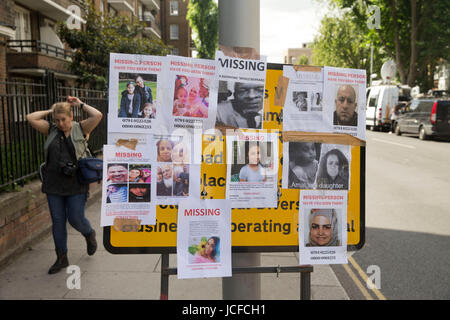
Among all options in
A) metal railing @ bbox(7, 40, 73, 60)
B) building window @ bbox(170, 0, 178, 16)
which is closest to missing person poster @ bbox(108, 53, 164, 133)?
metal railing @ bbox(7, 40, 73, 60)

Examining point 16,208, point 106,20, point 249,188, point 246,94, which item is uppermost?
point 106,20

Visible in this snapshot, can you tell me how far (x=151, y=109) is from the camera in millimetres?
2143

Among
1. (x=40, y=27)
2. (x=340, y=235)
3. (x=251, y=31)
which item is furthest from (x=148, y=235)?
(x=40, y=27)

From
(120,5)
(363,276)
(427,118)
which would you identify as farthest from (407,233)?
(120,5)

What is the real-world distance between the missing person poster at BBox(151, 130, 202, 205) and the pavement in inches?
79.4

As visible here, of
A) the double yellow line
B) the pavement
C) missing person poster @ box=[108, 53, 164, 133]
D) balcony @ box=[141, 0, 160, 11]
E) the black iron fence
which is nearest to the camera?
missing person poster @ box=[108, 53, 164, 133]

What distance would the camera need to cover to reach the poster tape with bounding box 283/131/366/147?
224 cm

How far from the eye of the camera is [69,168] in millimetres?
4328

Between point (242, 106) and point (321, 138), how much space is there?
452mm

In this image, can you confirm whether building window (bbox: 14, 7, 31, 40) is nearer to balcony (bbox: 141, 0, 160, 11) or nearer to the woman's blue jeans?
the woman's blue jeans

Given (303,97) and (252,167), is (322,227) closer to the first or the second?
(252,167)

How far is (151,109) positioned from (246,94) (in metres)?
0.48

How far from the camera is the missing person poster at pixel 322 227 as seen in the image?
2305 millimetres

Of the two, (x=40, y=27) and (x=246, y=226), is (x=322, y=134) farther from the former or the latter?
(x=40, y=27)
